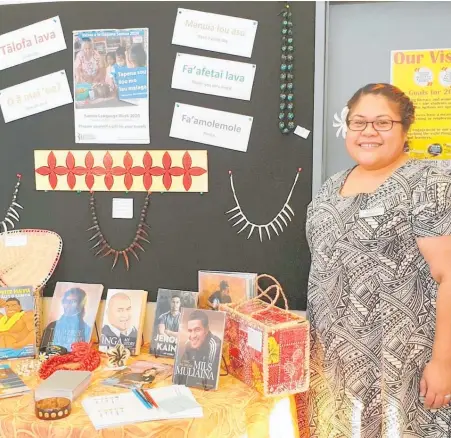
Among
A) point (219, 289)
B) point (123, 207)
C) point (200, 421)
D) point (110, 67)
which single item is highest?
point (110, 67)

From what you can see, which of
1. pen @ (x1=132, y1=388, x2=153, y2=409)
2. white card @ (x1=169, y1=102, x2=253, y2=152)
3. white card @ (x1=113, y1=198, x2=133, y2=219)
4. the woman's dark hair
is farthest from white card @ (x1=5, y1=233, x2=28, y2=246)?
the woman's dark hair

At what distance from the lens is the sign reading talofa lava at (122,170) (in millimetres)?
1939

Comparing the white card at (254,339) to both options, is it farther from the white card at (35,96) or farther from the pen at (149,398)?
the white card at (35,96)

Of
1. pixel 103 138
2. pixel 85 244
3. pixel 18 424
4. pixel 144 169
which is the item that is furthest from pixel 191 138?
pixel 18 424

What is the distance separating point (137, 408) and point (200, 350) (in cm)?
26

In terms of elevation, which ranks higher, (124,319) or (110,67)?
(110,67)

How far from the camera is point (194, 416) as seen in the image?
1392 millimetres

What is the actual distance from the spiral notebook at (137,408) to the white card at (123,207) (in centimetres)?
72

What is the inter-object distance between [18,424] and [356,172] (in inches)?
49.3

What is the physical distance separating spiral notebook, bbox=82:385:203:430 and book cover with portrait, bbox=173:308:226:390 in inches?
2.0

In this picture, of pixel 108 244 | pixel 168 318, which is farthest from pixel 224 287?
pixel 108 244

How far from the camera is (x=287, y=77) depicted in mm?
1829

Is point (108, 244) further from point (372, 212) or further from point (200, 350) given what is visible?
point (372, 212)

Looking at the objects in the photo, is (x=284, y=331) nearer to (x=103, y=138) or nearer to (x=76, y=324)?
(x=76, y=324)
